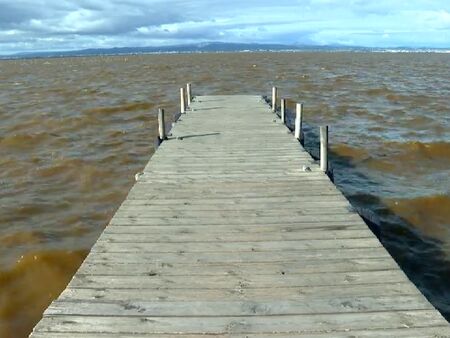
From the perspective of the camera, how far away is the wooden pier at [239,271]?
14.8 ft

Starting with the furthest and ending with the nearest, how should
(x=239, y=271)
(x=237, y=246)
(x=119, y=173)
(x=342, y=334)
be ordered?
(x=119, y=173) < (x=237, y=246) < (x=239, y=271) < (x=342, y=334)

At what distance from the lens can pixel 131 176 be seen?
1393cm

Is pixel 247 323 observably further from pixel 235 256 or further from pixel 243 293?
pixel 235 256

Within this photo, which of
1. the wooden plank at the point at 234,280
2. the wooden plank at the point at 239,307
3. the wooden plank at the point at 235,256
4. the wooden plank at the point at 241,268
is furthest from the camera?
the wooden plank at the point at 235,256

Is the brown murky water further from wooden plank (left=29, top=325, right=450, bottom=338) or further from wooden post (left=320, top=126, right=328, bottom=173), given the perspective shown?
wooden plank (left=29, top=325, right=450, bottom=338)

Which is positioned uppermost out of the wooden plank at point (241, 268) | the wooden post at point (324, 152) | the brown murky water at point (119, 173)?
the wooden post at point (324, 152)

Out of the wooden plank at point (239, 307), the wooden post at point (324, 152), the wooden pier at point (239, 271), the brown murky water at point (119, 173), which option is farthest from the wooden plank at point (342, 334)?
the wooden post at point (324, 152)

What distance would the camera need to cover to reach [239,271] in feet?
18.2

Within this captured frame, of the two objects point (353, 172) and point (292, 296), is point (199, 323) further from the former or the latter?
point (353, 172)

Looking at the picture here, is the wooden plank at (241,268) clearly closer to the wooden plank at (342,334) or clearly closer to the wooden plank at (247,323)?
the wooden plank at (247,323)

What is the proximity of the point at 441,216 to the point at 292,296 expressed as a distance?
7171 mm

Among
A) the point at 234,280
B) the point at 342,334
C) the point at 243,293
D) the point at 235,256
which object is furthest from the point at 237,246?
the point at 342,334

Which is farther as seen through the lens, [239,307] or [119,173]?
[119,173]

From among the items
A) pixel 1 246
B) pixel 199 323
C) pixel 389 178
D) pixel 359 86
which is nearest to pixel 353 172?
pixel 389 178
